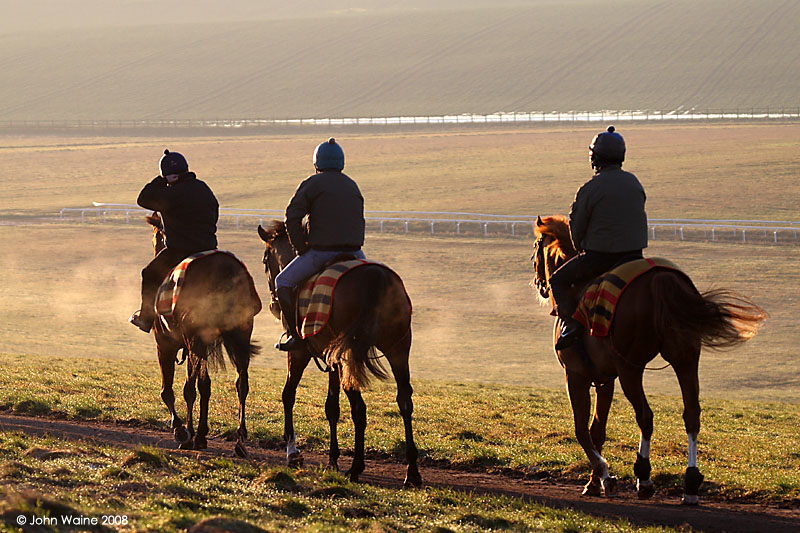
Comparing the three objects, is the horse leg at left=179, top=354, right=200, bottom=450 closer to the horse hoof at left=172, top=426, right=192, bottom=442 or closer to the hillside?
the horse hoof at left=172, top=426, right=192, bottom=442

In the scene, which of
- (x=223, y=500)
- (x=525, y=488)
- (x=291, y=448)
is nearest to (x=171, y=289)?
(x=291, y=448)

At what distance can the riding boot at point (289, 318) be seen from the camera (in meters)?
10.1

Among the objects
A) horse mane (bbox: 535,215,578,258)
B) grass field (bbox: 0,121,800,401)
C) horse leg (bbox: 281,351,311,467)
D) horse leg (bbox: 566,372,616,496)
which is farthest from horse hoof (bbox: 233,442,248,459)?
grass field (bbox: 0,121,800,401)

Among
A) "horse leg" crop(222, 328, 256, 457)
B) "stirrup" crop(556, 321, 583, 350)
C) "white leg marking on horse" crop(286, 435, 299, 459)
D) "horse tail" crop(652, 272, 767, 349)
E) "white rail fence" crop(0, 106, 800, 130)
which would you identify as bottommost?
"white leg marking on horse" crop(286, 435, 299, 459)

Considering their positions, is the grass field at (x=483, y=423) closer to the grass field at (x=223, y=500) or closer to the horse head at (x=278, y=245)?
the grass field at (x=223, y=500)

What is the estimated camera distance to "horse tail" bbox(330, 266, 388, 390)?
9.23 meters

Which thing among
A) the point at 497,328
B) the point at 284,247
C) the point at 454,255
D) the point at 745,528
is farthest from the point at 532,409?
the point at 454,255

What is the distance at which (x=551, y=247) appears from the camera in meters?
10.1

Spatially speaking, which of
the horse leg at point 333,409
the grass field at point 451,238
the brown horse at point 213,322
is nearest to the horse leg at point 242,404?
the brown horse at point 213,322

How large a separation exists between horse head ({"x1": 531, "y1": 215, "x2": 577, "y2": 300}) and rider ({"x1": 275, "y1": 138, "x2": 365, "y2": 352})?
1893 millimetres

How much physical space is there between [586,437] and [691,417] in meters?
1.07

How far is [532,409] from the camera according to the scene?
52.6 feet

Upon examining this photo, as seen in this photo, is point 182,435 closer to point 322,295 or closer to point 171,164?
point 322,295

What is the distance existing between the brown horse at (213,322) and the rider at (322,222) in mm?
913
